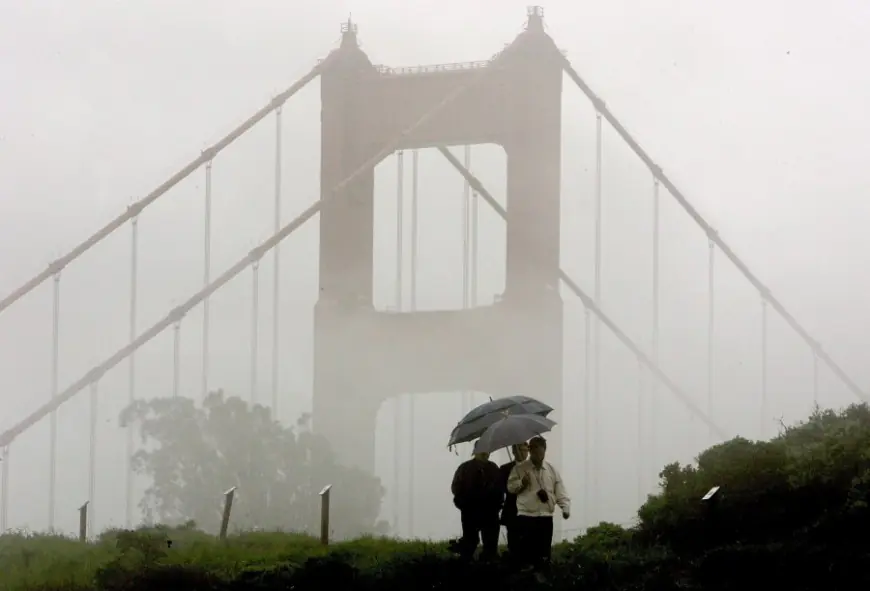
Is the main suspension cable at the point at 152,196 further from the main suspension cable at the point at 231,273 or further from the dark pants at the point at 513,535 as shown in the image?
the dark pants at the point at 513,535

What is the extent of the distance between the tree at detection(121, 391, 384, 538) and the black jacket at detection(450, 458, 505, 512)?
965 inches

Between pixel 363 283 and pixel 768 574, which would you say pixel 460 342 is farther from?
pixel 768 574

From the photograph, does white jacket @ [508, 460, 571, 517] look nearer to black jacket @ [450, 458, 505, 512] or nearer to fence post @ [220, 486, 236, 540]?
black jacket @ [450, 458, 505, 512]

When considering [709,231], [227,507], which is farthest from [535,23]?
[227,507]

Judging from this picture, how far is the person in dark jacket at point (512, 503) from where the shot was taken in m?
11.4

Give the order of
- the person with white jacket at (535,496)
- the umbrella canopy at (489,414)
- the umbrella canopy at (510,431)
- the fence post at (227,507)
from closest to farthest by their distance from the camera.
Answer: the umbrella canopy at (510,431) → the person with white jacket at (535,496) → the umbrella canopy at (489,414) → the fence post at (227,507)

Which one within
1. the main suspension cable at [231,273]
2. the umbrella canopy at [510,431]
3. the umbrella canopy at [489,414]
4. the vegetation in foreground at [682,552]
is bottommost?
the vegetation in foreground at [682,552]


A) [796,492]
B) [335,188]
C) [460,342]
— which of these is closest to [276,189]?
[335,188]

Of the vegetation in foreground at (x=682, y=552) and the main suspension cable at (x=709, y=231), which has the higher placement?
the main suspension cable at (x=709, y=231)

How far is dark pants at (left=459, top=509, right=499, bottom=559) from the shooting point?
11.7m

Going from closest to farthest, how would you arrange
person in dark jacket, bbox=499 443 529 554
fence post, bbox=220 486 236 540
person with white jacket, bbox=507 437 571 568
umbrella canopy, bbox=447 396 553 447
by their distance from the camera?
1. person with white jacket, bbox=507 437 571 568
2. person in dark jacket, bbox=499 443 529 554
3. umbrella canopy, bbox=447 396 553 447
4. fence post, bbox=220 486 236 540

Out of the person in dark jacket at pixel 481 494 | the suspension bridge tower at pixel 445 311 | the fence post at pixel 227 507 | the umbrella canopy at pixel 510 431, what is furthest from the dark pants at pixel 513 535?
the suspension bridge tower at pixel 445 311

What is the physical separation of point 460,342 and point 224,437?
7.97 metres

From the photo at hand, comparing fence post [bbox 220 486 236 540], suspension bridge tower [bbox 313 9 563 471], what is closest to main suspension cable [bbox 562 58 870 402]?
suspension bridge tower [bbox 313 9 563 471]
